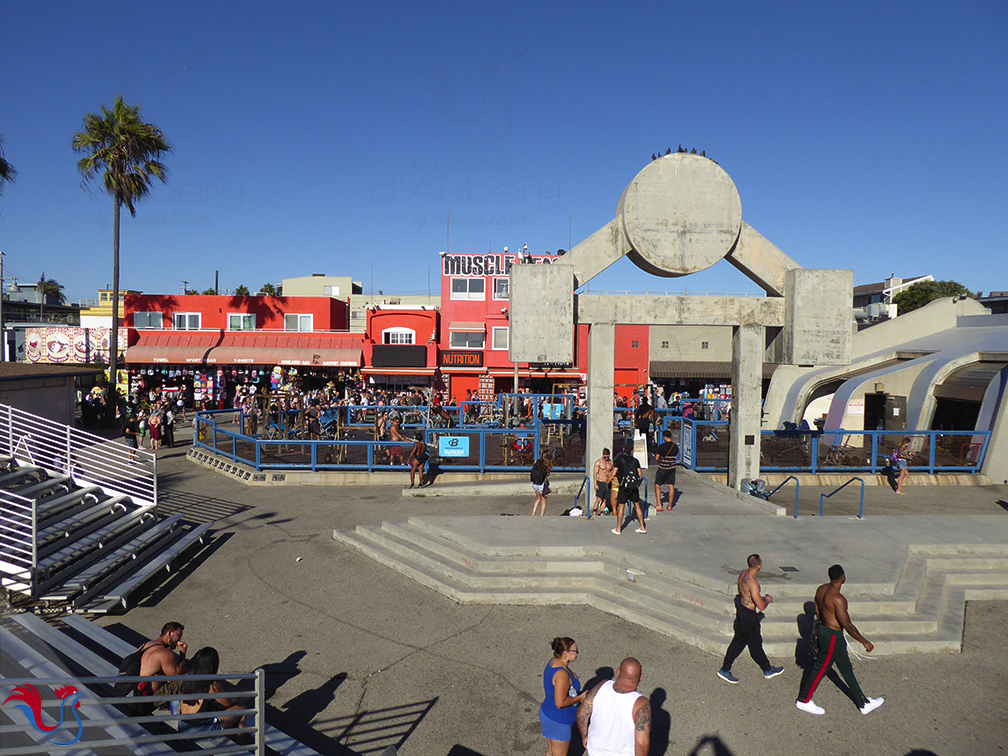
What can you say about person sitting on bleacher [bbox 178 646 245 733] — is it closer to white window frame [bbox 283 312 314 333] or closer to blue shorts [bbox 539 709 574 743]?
blue shorts [bbox 539 709 574 743]

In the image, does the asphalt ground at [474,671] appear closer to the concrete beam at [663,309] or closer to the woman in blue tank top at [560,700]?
the woman in blue tank top at [560,700]

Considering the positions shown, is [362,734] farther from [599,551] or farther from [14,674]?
[599,551]

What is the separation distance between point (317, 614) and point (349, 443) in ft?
28.1

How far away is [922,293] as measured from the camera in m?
63.9

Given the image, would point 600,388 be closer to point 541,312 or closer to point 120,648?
point 541,312

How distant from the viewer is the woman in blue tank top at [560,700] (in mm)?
5203


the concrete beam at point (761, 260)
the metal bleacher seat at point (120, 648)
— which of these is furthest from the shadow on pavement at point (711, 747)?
the concrete beam at point (761, 260)

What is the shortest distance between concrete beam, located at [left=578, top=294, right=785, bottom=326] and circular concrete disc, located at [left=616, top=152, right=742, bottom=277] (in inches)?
28.2

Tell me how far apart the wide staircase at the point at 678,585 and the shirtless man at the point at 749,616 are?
77 centimetres

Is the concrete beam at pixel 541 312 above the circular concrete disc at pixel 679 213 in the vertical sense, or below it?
below

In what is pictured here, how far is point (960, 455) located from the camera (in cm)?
1819

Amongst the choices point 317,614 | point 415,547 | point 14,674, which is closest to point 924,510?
point 415,547

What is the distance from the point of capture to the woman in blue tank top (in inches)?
205

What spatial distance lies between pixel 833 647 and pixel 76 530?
11.4m
